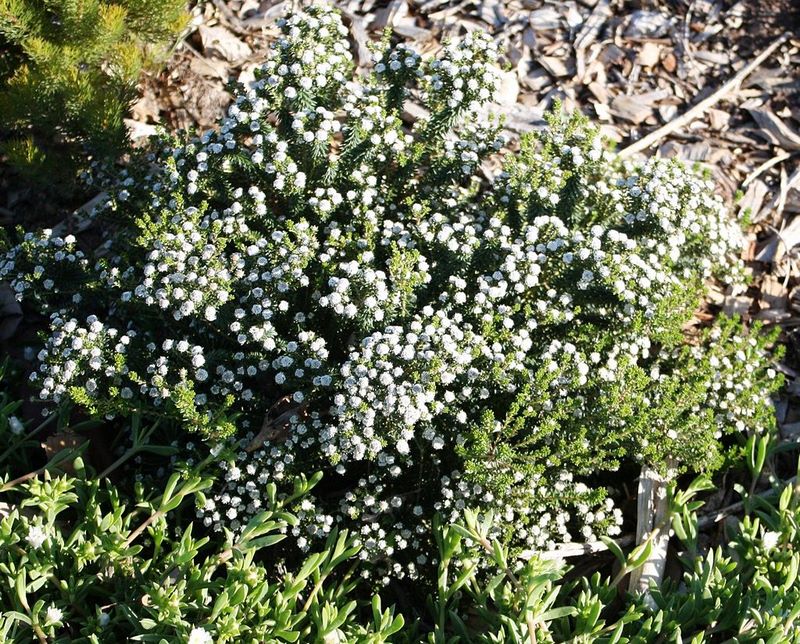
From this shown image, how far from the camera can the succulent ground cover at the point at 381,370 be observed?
3371mm

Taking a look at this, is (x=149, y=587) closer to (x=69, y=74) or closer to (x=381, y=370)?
(x=381, y=370)

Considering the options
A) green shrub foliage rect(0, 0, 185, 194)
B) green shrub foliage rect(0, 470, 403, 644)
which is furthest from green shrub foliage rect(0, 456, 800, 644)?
green shrub foliage rect(0, 0, 185, 194)

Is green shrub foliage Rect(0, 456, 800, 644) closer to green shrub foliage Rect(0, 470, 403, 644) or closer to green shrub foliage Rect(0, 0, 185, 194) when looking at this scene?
green shrub foliage Rect(0, 470, 403, 644)

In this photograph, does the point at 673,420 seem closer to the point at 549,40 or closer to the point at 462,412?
the point at 462,412

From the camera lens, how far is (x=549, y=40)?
20.6ft

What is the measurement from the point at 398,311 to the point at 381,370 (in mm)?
440

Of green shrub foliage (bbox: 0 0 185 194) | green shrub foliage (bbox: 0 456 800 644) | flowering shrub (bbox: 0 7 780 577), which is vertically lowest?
green shrub foliage (bbox: 0 456 800 644)

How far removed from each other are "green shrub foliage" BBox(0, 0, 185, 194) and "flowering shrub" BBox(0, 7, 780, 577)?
1.75ft

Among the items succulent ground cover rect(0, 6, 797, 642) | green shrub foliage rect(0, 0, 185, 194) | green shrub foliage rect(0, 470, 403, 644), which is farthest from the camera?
green shrub foliage rect(0, 0, 185, 194)

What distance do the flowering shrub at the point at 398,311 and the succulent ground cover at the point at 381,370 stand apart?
1 centimetres

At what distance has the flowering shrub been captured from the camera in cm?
366

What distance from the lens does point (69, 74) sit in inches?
185

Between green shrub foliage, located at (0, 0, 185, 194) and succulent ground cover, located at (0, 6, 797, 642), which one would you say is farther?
green shrub foliage, located at (0, 0, 185, 194)

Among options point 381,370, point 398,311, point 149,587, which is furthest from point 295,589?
point 398,311
